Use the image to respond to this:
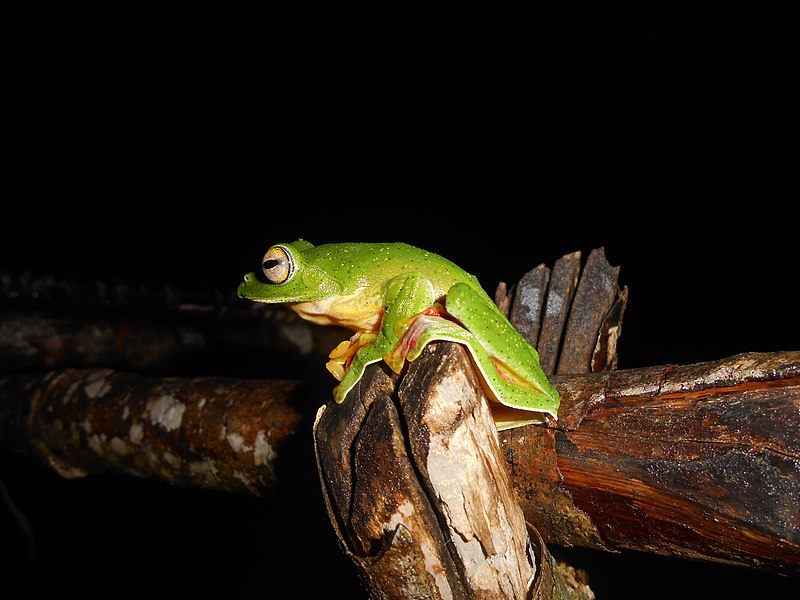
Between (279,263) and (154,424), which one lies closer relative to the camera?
(279,263)

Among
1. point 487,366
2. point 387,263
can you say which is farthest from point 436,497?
point 387,263

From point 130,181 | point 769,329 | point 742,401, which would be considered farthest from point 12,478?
point 769,329

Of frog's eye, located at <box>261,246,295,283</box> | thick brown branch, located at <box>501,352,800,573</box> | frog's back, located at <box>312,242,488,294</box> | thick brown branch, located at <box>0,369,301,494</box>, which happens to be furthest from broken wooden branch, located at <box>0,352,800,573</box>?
frog's eye, located at <box>261,246,295,283</box>

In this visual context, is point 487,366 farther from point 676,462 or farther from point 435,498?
point 676,462

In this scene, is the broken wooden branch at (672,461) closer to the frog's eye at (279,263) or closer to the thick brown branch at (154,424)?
the thick brown branch at (154,424)

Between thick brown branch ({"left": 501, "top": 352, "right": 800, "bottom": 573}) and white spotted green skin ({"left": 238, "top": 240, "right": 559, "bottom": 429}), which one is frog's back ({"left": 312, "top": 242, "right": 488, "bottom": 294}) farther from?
thick brown branch ({"left": 501, "top": 352, "right": 800, "bottom": 573})

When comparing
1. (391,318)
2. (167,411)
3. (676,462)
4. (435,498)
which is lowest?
(676,462)
